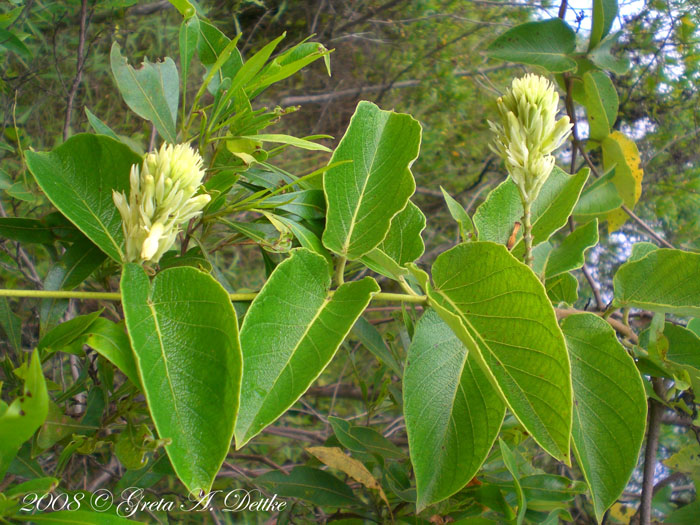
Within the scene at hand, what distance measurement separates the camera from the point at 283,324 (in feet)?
1.42

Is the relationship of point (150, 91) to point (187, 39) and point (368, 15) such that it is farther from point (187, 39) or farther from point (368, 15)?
point (368, 15)

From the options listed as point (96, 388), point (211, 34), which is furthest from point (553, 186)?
point (96, 388)

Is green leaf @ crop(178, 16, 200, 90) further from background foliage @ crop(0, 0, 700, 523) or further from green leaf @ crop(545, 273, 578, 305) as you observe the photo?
green leaf @ crop(545, 273, 578, 305)

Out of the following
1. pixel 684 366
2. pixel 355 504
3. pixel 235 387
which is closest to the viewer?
pixel 235 387

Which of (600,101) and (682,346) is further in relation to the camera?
(600,101)

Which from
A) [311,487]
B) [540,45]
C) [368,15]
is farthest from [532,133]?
[368,15]

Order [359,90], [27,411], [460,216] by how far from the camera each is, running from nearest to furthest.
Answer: [27,411] → [460,216] → [359,90]

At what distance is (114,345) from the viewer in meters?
0.40

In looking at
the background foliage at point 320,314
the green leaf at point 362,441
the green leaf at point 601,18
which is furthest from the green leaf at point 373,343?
the green leaf at point 601,18

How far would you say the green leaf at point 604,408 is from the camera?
488 mm

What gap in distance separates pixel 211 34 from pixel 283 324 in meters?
0.42

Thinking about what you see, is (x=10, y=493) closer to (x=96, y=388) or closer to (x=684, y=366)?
(x=96, y=388)

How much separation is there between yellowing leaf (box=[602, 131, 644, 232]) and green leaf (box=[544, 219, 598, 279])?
1.45 ft

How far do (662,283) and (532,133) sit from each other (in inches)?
9.2
